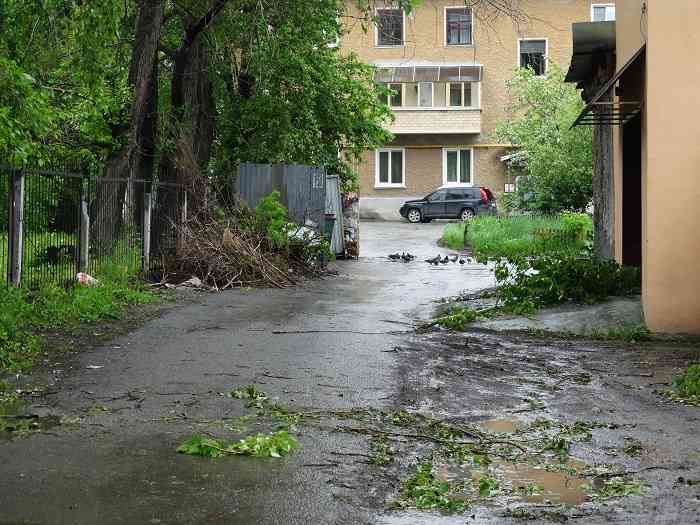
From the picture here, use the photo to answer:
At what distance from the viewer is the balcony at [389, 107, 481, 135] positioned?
5162cm

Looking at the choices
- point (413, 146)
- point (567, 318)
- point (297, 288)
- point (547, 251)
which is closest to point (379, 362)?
point (567, 318)

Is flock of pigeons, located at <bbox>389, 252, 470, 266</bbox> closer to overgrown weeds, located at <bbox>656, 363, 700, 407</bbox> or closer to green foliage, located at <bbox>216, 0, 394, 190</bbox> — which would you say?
green foliage, located at <bbox>216, 0, 394, 190</bbox>

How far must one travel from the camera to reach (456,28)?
5250cm

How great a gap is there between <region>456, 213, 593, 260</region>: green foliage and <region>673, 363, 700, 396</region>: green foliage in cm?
1861

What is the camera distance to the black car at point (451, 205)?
157 feet

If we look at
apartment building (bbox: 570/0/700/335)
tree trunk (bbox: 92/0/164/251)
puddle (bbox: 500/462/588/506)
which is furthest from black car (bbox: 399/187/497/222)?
puddle (bbox: 500/462/588/506)

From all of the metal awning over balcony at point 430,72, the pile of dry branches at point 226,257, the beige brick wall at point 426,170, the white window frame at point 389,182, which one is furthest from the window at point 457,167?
the pile of dry branches at point 226,257

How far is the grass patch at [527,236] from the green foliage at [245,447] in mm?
22010

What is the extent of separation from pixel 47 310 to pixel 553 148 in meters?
25.7

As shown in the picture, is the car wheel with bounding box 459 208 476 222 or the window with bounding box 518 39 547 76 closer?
the car wheel with bounding box 459 208 476 222

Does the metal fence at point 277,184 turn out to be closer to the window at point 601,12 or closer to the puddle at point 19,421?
the puddle at point 19,421

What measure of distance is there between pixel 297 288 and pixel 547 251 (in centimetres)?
1212

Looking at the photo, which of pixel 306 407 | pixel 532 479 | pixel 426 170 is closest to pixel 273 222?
pixel 306 407

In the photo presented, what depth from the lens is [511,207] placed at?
40.3 m
